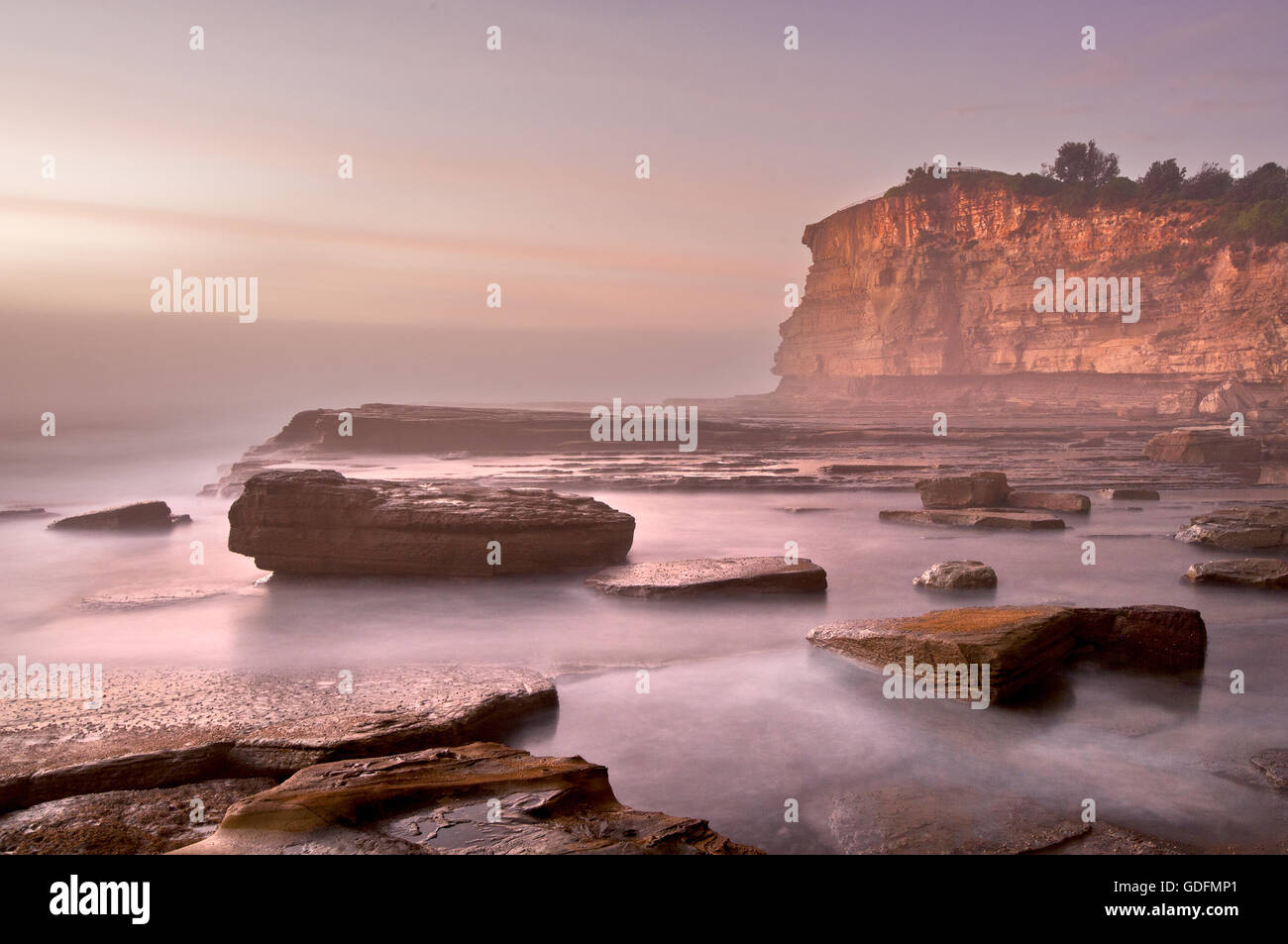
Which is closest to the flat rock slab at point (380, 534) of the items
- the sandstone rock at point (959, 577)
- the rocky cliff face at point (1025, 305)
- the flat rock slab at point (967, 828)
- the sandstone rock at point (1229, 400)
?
the sandstone rock at point (959, 577)

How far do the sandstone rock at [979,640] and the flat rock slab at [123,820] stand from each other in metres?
4.66

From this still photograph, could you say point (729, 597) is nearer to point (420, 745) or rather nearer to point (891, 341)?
point (420, 745)

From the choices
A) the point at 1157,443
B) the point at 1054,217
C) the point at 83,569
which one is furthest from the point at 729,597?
the point at 1054,217

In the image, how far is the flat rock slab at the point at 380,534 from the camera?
10750mm

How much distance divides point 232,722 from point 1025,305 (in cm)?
6636

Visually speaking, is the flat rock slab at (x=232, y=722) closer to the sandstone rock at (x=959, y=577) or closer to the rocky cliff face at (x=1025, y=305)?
the sandstone rock at (x=959, y=577)

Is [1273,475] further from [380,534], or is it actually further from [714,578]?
[380,534]

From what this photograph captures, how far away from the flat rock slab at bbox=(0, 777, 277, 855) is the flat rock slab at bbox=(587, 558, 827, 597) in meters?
5.42

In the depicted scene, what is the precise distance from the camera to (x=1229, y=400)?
47031 millimetres

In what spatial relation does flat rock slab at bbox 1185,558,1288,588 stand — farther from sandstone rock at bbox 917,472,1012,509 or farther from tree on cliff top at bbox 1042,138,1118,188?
tree on cliff top at bbox 1042,138,1118,188

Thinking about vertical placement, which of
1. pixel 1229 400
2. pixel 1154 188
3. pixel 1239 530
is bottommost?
pixel 1239 530

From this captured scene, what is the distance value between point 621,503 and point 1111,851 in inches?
591

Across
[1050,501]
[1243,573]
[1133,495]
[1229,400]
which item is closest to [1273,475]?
[1133,495]

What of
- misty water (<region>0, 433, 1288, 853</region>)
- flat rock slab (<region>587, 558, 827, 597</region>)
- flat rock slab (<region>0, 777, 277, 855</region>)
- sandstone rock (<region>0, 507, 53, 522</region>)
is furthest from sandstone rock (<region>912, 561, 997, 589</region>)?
sandstone rock (<region>0, 507, 53, 522</region>)
